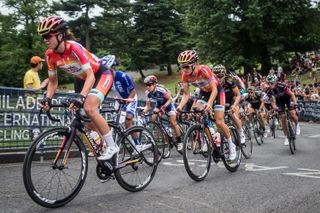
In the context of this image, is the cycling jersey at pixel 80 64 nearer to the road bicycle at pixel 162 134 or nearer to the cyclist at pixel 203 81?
the cyclist at pixel 203 81

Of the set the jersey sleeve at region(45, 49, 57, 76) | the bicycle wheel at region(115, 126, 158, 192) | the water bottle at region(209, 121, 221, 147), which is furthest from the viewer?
the water bottle at region(209, 121, 221, 147)

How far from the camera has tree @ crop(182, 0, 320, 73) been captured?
130 ft

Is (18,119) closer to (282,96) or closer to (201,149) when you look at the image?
(201,149)

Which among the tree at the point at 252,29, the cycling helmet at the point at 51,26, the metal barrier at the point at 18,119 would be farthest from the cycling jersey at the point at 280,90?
the tree at the point at 252,29

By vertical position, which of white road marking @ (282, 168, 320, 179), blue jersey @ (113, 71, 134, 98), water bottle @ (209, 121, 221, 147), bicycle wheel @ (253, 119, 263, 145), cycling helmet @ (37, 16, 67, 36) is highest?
cycling helmet @ (37, 16, 67, 36)

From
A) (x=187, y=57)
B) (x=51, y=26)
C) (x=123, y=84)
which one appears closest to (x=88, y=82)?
(x=51, y=26)

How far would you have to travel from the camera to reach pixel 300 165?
905 cm

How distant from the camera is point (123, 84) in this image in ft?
28.1

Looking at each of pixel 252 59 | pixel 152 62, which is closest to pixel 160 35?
pixel 152 62

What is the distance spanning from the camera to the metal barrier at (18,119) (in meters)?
8.79

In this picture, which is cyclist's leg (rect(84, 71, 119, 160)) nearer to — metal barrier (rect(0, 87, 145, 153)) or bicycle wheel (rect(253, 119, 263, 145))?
metal barrier (rect(0, 87, 145, 153))

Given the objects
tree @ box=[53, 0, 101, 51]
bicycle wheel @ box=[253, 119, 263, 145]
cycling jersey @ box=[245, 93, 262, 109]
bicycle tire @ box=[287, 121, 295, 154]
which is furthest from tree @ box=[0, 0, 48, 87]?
bicycle tire @ box=[287, 121, 295, 154]

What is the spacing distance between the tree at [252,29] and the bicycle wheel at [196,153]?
32617 millimetres

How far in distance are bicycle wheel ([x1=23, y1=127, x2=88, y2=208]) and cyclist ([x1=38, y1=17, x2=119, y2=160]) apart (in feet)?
1.11
